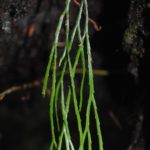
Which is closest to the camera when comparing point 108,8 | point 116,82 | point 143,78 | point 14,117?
point 143,78

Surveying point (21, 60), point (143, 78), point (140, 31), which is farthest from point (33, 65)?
point (140, 31)

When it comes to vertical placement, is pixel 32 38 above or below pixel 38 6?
below

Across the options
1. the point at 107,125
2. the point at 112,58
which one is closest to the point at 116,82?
the point at 112,58

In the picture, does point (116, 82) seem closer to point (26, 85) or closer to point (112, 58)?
point (112, 58)

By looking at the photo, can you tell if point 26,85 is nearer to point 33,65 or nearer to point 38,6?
point 33,65

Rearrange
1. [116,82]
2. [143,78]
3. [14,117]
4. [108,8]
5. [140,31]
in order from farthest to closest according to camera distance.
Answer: [14,117]
[116,82]
[108,8]
[143,78]
[140,31]

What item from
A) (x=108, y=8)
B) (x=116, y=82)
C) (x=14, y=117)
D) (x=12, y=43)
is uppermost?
(x=108, y=8)

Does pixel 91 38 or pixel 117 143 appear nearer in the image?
pixel 91 38

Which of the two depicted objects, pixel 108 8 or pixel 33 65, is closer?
pixel 108 8

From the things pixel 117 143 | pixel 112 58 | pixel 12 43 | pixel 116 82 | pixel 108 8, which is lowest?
pixel 117 143
